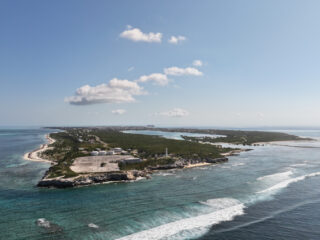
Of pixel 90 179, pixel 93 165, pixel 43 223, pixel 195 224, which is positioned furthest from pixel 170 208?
pixel 93 165

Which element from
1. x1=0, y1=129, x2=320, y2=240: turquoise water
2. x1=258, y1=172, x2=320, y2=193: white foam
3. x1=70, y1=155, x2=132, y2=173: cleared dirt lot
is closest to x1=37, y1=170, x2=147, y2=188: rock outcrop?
x1=0, y1=129, x2=320, y2=240: turquoise water

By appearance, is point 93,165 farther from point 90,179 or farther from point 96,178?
point 90,179

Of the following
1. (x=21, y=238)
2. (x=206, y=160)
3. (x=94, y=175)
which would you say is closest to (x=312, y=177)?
(x=206, y=160)

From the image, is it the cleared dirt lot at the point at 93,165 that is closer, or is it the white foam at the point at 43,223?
the white foam at the point at 43,223

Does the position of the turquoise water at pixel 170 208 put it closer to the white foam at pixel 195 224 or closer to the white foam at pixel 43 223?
the white foam at pixel 195 224

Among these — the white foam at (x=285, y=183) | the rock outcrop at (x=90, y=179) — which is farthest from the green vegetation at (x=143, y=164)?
the white foam at (x=285, y=183)

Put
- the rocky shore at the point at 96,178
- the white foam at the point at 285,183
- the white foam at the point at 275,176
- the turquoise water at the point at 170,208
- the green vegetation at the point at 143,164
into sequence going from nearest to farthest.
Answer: the turquoise water at the point at 170,208, the white foam at the point at 285,183, the rocky shore at the point at 96,178, the white foam at the point at 275,176, the green vegetation at the point at 143,164

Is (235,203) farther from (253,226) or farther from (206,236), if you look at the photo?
(206,236)
